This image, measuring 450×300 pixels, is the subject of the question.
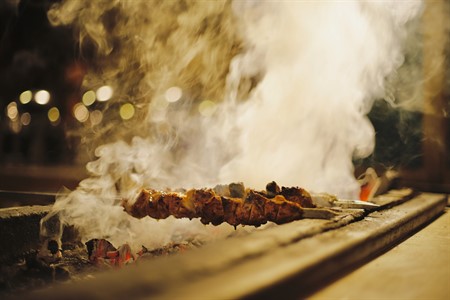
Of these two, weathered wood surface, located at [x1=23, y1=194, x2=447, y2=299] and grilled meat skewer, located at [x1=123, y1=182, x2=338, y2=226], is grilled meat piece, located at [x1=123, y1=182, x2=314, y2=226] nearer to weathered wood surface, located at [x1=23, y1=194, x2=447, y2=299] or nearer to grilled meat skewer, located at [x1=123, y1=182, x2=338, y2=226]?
grilled meat skewer, located at [x1=123, y1=182, x2=338, y2=226]

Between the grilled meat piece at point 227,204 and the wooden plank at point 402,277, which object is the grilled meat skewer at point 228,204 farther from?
the wooden plank at point 402,277

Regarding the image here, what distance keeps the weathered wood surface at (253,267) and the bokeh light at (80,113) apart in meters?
39.9

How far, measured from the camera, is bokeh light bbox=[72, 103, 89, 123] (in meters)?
42.1

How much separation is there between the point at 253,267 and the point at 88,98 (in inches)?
1658

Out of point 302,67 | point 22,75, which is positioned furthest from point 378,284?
point 22,75

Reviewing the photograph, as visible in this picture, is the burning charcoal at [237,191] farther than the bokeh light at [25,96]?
No

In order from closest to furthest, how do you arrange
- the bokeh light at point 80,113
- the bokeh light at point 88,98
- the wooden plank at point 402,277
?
the wooden plank at point 402,277 < the bokeh light at point 88,98 < the bokeh light at point 80,113

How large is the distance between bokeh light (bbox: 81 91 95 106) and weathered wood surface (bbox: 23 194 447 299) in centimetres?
3996

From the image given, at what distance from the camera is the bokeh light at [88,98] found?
137 feet

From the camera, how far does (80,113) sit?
1704 inches

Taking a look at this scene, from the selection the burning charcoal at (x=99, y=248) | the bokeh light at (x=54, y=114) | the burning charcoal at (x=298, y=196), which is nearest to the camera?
the burning charcoal at (x=298, y=196)

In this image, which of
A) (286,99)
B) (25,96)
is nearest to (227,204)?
(286,99)

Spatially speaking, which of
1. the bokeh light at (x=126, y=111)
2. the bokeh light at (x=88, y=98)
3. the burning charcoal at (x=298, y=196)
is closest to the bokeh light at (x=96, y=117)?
the bokeh light at (x=88, y=98)

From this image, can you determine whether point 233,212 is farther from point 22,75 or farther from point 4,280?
point 22,75
